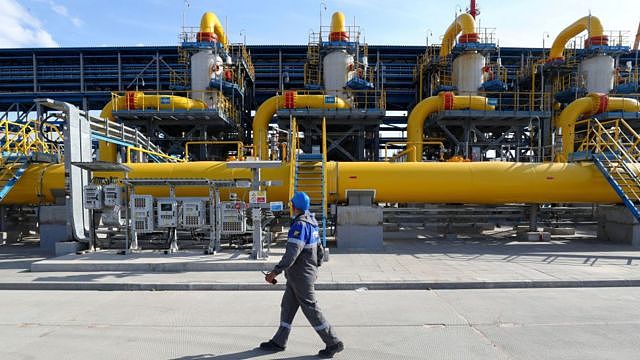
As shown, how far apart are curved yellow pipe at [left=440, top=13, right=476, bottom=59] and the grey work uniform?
821 inches

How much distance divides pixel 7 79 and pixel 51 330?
34.5 m

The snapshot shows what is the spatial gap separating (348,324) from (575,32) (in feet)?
82.0

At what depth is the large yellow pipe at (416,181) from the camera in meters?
10.3

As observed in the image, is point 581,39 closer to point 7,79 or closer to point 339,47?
point 339,47

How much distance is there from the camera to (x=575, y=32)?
21.7 metres

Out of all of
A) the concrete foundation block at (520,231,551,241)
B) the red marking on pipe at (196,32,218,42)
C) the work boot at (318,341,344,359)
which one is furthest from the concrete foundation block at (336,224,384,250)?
the red marking on pipe at (196,32,218,42)

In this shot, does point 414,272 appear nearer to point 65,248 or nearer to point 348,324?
point 348,324

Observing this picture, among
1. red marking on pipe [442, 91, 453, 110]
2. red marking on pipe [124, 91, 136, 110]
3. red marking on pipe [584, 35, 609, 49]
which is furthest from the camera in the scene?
red marking on pipe [584, 35, 609, 49]

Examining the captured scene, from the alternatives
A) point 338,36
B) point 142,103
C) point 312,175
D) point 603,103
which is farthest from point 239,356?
point 603,103

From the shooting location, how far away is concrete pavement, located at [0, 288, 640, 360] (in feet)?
13.3

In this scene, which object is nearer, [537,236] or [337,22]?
[537,236]

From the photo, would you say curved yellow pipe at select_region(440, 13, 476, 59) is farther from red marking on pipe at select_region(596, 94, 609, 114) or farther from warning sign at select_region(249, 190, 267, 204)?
warning sign at select_region(249, 190, 267, 204)

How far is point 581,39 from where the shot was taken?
906 inches

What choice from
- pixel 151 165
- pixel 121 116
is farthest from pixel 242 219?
pixel 121 116
